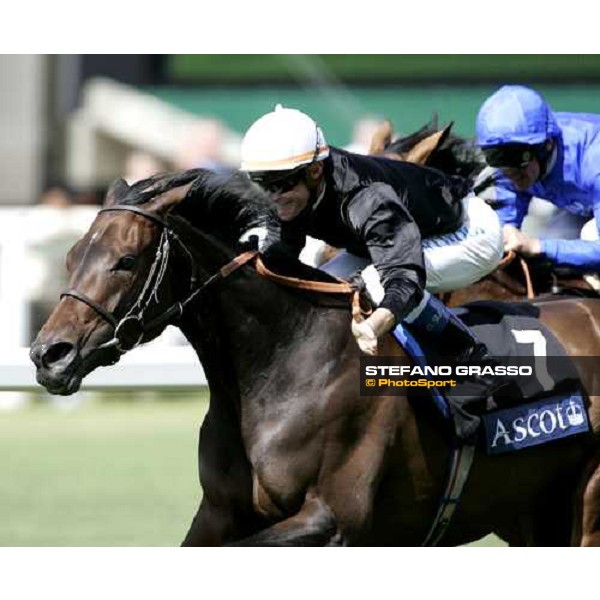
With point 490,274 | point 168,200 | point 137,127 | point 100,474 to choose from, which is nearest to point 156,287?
point 168,200

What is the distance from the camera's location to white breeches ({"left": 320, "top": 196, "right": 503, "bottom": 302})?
218 inches

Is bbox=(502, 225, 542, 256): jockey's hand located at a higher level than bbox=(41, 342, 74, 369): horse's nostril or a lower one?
lower

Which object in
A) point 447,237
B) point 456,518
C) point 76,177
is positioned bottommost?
point 76,177

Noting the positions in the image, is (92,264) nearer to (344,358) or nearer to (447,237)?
(344,358)

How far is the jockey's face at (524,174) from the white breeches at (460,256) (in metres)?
0.44

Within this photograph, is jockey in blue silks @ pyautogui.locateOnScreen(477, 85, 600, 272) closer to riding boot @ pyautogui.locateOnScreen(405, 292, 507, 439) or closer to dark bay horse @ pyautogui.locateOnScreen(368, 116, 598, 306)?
dark bay horse @ pyautogui.locateOnScreen(368, 116, 598, 306)

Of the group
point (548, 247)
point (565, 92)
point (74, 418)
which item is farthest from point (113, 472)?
point (565, 92)

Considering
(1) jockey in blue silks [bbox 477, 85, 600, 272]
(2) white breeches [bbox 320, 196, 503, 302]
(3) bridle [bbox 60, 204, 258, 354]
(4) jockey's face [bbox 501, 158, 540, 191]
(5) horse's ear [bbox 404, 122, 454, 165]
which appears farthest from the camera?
(5) horse's ear [bbox 404, 122, 454, 165]

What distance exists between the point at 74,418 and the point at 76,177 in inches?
266

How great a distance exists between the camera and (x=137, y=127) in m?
17.5

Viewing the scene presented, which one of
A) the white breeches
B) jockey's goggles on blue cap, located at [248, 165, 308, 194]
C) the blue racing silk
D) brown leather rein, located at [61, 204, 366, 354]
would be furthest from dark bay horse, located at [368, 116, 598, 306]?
jockey's goggles on blue cap, located at [248, 165, 308, 194]

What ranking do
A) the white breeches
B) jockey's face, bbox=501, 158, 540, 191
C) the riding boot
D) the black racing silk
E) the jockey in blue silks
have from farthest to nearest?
jockey's face, bbox=501, 158, 540, 191 < the jockey in blue silks < the white breeches < the riding boot < the black racing silk

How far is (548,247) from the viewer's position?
616 centimetres

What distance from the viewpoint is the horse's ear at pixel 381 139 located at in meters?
6.81
